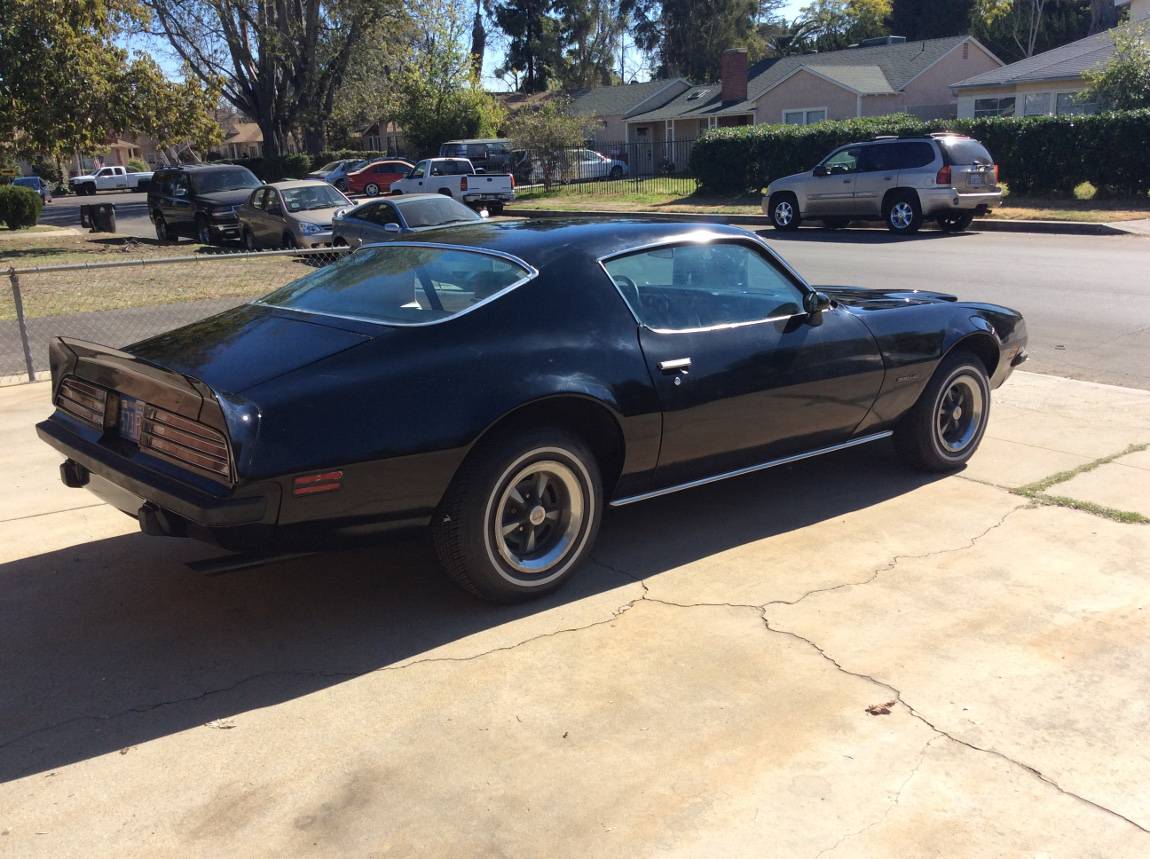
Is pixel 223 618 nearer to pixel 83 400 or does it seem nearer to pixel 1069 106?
pixel 83 400

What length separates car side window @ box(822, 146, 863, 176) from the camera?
19.6m

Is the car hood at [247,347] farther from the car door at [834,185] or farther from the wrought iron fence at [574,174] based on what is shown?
the wrought iron fence at [574,174]

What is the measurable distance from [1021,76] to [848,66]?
8758mm

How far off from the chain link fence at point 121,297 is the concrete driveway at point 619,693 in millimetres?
4006

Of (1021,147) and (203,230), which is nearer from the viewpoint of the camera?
(203,230)

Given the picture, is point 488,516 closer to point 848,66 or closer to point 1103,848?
point 1103,848

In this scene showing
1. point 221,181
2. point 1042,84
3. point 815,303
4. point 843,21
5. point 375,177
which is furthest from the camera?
point 843,21

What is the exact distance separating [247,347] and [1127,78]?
82.9ft

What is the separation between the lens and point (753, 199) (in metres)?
27.4

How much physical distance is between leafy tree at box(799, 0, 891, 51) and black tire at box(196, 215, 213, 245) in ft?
168

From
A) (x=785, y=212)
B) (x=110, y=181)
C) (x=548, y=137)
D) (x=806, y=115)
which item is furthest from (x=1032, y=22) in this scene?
(x=110, y=181)

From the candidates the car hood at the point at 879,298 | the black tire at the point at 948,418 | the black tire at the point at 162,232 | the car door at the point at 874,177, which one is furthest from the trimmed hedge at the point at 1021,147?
the black tire at the point at 948,418

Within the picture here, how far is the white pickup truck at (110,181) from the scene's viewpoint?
61.7m

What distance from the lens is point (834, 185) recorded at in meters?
20.0
